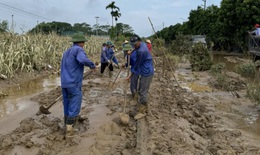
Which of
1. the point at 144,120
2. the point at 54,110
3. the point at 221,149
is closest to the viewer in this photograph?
the point at 221,149

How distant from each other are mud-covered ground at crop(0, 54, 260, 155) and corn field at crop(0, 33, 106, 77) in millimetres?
2801

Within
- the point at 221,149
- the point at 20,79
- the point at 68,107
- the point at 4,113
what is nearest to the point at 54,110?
the point at 4,113

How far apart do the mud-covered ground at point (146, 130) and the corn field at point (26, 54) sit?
9.19ft

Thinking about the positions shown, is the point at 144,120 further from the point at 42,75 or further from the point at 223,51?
the point at 223,51

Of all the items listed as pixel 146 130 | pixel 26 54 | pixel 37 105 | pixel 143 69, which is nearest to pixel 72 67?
pixel 146 130

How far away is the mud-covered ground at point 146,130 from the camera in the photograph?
15.7 ft

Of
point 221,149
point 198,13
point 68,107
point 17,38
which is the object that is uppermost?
point 198,13

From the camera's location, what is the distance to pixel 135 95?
27.0 ft

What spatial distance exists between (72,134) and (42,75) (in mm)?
8172

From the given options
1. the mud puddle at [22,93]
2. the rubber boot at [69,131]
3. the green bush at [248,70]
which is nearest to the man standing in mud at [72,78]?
the rubber boot at [69,131]

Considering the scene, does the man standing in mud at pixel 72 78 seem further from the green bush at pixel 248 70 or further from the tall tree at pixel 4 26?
the green bush at pixel 248 70

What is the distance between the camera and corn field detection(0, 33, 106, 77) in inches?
424

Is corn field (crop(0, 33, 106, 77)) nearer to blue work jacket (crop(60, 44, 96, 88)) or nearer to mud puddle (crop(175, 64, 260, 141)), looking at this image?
blue work jacket (crop(60, 44, 96, 88))

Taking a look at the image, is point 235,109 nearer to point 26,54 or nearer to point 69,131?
point 69,131
